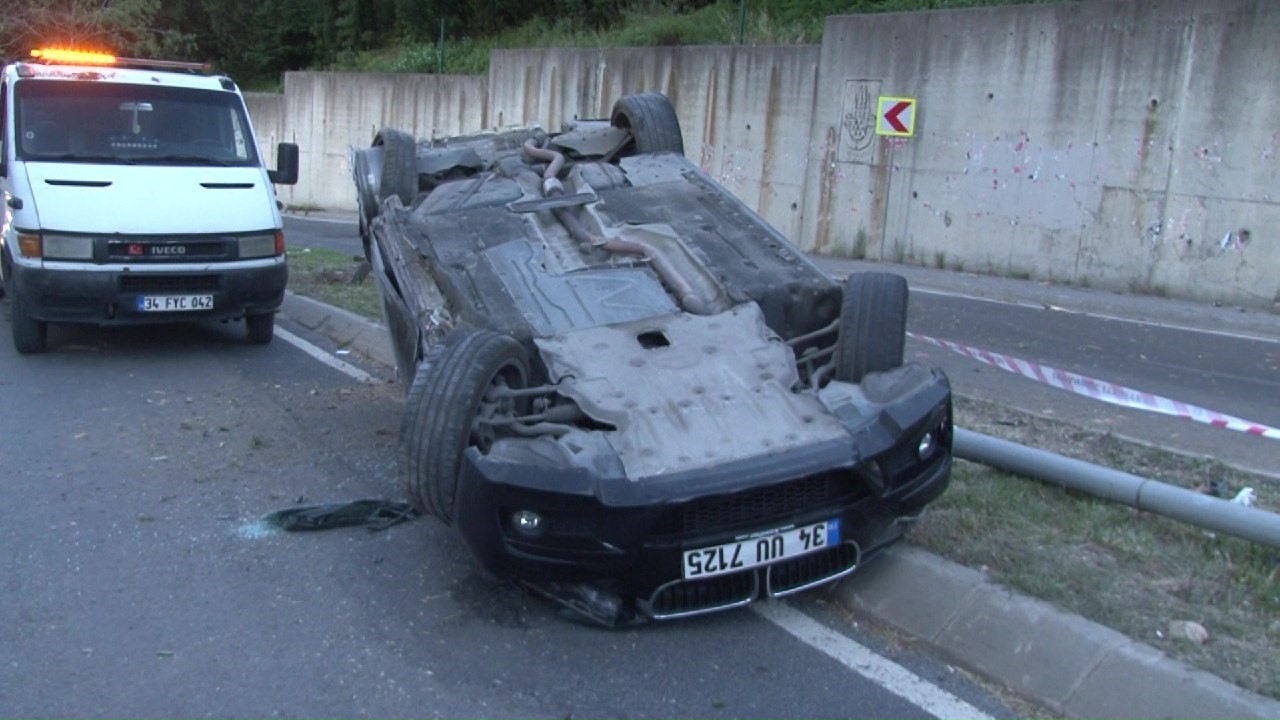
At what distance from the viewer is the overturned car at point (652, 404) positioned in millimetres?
4215

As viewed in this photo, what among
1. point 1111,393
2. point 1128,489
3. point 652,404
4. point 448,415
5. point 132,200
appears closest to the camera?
point 448,415

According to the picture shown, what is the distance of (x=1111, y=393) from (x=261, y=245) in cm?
640

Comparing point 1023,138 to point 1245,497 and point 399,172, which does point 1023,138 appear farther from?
point 1245,497

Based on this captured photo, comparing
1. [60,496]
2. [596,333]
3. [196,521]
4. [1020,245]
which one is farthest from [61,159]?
[1020,245]

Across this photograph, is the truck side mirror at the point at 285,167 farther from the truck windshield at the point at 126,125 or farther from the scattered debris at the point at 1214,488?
the scattered debris at the point at 1214,488

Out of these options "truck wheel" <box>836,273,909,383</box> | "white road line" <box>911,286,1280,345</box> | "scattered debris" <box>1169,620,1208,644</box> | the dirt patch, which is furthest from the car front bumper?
"white road line" <box>911,286,1280,345</box>

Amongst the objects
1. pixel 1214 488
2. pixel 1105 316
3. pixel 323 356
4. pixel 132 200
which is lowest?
pixel 323 356

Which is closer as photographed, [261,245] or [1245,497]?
[1245,497]

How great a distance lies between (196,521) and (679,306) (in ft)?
8.34

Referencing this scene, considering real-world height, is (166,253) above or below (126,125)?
below

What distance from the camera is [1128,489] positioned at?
197 inches

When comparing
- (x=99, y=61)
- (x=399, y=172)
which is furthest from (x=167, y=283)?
(x=399, y=172)

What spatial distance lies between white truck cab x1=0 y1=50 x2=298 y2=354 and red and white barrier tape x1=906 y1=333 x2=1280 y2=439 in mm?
5706

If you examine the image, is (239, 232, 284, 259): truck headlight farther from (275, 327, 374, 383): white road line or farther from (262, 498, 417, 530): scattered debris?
(262, 498, 417, 530): scattered debris
